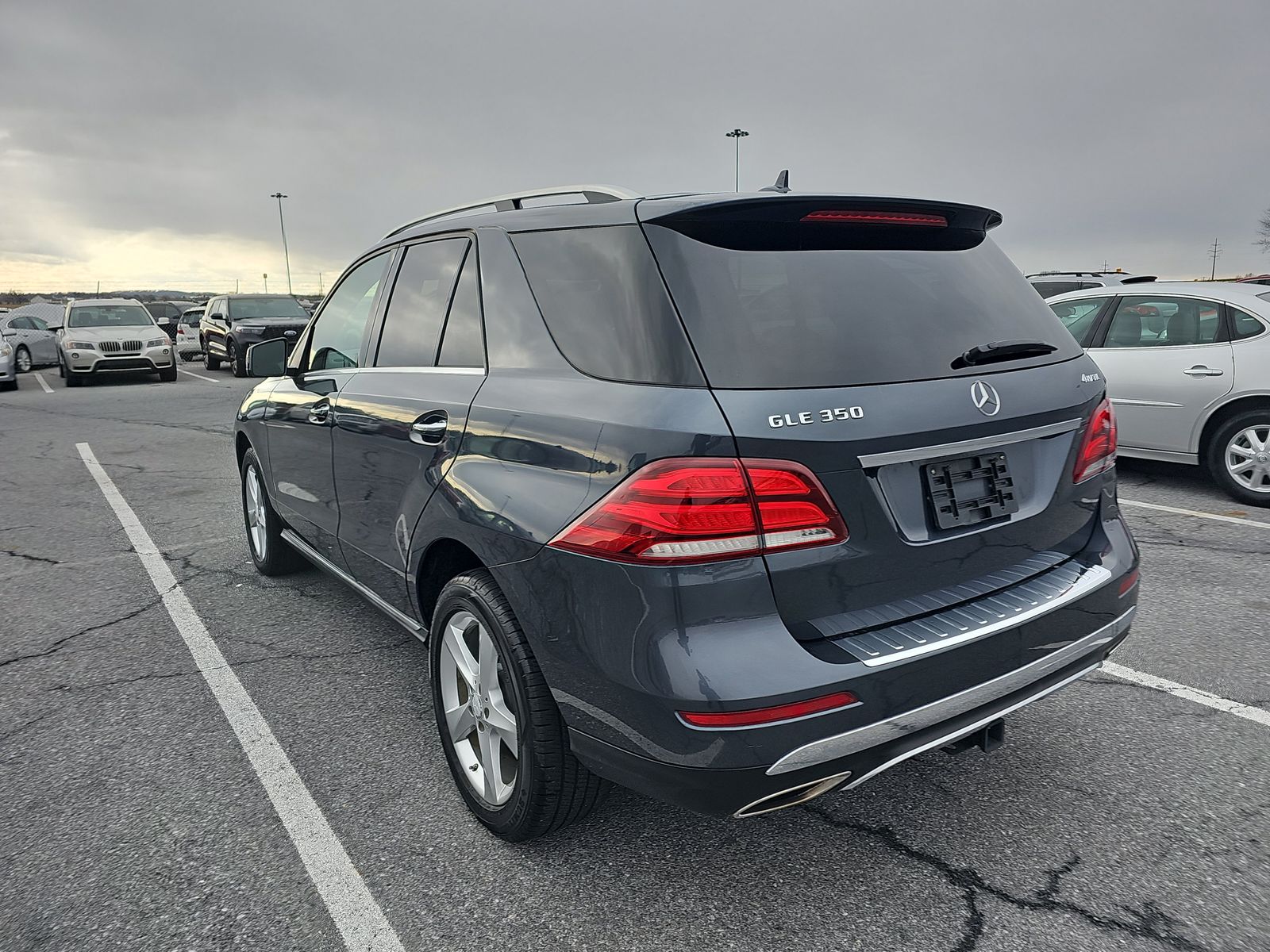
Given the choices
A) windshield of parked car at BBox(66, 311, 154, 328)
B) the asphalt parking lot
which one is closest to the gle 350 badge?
the asphalt parking lot

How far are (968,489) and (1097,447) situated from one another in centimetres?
68

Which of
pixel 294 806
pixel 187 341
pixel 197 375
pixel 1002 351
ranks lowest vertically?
pixel 294 806

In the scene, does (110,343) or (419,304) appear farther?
(110,343)

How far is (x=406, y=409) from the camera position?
9.85ft

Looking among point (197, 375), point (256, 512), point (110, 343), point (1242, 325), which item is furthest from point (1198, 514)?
point (197, 375)

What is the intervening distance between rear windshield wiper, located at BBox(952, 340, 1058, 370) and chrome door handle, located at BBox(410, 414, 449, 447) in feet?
4.91

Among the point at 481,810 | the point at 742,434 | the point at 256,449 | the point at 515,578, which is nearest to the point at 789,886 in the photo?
the point at 481,810

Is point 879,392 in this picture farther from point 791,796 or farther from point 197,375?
point 197,375

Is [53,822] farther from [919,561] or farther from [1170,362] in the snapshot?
[1170,362]

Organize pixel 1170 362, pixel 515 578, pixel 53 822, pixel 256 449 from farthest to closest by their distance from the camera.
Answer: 1. pixel 1170 362
2. pixel 256 449
3. pixel 53 822
4. pixel 515 578

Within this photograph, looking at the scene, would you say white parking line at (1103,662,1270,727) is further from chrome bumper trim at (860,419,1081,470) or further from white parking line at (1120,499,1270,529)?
white parking line at (1120,499,1270,529)

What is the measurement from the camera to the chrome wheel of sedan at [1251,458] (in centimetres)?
641

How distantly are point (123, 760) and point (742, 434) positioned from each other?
2609 mm

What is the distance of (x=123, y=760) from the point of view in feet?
10.3
